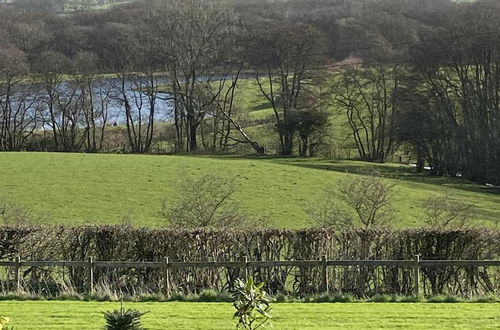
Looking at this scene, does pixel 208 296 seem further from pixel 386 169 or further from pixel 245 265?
pixel 386 169

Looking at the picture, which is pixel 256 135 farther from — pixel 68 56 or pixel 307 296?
pixel 307 296

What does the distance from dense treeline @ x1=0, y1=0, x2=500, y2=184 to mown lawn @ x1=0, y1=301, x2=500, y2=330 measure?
37829mm

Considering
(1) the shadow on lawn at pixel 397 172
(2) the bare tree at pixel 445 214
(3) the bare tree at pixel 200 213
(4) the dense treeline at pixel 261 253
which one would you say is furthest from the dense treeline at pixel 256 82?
(4) the dense treeline at pixel 261 253

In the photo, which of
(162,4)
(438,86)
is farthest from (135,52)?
(438,86)

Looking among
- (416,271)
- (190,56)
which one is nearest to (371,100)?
(190,56)

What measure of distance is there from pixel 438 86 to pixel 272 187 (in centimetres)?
2060

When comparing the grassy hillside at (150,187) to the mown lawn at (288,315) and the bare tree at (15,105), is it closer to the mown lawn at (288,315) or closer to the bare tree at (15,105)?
the bare tree at (15,105)

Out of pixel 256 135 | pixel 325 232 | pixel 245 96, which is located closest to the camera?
pixel 325 232

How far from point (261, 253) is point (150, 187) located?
1918 cm

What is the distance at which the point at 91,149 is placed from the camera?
60.2 meters

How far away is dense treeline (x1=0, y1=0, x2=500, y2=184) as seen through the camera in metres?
52.2

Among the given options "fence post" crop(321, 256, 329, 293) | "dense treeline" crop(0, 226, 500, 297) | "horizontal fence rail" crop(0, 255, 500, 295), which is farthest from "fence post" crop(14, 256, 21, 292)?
"fence post" crop(321, 256, 329, 293)

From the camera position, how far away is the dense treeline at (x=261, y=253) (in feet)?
61.2

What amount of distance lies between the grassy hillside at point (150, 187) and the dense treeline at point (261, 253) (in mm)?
10365
